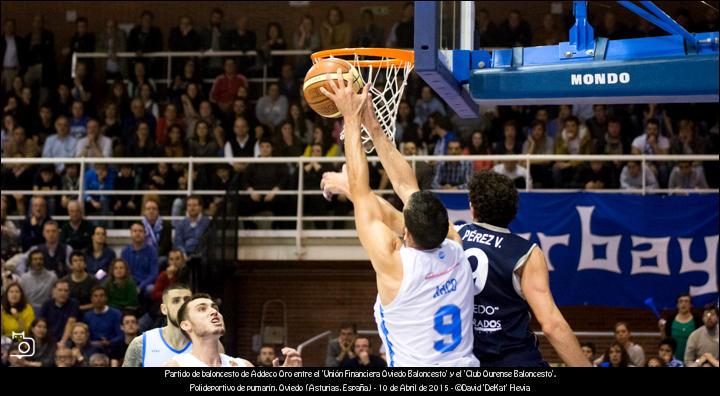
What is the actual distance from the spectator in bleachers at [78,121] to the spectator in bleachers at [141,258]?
3457 millimetres

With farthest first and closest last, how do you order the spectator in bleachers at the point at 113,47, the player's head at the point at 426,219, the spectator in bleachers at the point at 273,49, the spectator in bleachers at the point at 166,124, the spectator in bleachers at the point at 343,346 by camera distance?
1. the spectator in bleachers at the point at 113,47
2. the spectator in bleachers at the point at 273,49
3. the spectator in bleachers at the point at 166,124
4. the spectator in bleachers at the point at 343,346
5. the player's head at the point at 426,219

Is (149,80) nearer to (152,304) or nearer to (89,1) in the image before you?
(89,1)

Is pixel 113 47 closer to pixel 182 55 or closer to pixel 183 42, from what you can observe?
pixel 183 42

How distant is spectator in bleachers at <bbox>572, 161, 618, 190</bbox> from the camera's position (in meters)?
14.3

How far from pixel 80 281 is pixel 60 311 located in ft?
1.96

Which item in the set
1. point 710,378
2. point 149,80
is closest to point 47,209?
point 149,80

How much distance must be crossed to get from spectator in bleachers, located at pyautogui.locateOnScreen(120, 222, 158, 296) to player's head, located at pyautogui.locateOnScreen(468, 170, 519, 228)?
8754 millimetres

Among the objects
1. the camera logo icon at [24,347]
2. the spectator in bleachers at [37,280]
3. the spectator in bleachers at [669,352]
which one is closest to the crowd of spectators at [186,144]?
the spectator in bleachers at [37,280]

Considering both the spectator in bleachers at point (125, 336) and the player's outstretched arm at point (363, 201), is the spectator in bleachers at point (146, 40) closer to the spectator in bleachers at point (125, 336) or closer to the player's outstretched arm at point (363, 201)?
the spectator in bleachers at point (125, 336)

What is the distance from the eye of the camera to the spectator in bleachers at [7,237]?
1459 centimetres

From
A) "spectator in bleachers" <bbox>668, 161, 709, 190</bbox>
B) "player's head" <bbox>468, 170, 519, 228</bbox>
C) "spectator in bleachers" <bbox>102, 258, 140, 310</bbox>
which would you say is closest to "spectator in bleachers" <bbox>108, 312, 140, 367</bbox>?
"spectator in bleachers" <bbox>102, 258, 140, 310</bbox>

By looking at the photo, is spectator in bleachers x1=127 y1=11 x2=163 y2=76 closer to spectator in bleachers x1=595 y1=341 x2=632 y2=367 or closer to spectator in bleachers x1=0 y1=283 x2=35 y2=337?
spectator in bleachers x1=0 y1=283 x2=35 y2=337

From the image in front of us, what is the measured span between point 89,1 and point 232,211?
871 cm

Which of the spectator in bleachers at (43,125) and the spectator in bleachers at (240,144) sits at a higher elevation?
the spectator in bleachers at (43,125)
